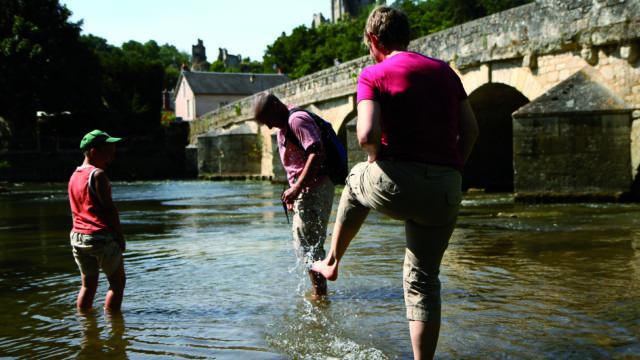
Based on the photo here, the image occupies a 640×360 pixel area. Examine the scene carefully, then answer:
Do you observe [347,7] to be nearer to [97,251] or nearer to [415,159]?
[97,251]

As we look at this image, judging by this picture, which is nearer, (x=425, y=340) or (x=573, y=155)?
(x=425, y=340)

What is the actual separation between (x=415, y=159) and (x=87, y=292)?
2531mm

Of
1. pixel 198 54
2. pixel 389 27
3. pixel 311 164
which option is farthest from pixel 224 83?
pixel 389 27

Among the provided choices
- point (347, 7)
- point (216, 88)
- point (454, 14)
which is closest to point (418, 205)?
point (454, 14)

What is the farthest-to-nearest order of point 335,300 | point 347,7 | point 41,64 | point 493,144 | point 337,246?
1. point 347,7
2. point 41,64
3. point 493,144
4. point 335,300
5. point 337,246

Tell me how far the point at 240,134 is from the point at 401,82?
3001cm

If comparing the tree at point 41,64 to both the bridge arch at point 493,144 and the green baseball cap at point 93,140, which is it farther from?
the green baseball cap at point 93,140

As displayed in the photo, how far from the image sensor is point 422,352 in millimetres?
2807

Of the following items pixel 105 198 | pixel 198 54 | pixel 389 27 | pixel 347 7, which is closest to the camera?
pixel 389 27

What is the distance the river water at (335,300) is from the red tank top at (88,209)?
57cm

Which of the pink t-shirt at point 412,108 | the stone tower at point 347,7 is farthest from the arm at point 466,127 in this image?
the stone tower at point 347,7

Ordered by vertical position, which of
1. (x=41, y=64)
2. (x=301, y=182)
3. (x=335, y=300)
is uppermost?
(x=41, y=64)

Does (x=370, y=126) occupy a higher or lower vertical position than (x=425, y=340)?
higher

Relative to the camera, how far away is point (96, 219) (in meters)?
4.05
